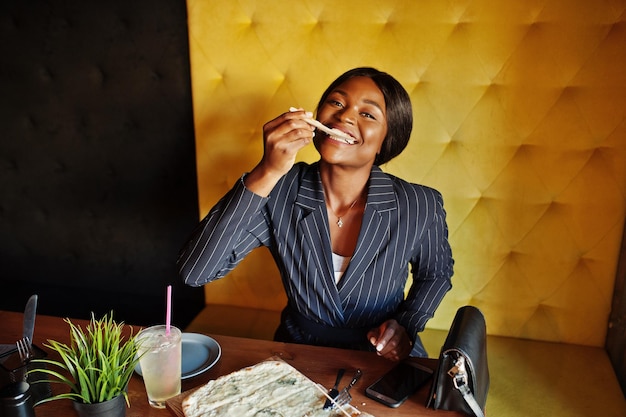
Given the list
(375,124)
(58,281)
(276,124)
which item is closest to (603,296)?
(375,124)

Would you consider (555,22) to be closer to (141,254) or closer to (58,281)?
(141,254)

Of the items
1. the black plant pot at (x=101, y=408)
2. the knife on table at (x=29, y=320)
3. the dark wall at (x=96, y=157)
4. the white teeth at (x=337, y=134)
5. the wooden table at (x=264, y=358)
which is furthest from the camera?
the dark wall at (x=96, y=157)

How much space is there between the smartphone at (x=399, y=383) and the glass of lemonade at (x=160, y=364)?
43cm

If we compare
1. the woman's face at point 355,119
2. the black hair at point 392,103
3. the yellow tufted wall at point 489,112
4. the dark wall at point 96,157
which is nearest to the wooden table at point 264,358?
the woman's face at point 355,119

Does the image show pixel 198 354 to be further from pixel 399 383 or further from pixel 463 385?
pixel 463 385

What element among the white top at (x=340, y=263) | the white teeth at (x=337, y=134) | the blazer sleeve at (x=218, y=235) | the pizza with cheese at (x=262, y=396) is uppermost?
the white teeth at (x=337, y=134)

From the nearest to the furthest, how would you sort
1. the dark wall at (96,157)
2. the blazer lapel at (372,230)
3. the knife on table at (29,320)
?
the knife on table at (29,320) < the blazer lapel at (372,230) < the dark wall at (96,157)

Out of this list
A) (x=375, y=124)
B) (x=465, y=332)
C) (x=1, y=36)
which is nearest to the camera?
(x=465, y=332)

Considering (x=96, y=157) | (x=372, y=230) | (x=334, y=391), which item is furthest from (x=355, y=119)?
(x=96, y=157)

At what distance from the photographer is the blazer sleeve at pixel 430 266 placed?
1581 mm

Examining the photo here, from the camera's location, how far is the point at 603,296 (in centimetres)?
198

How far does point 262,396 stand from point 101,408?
32 cm

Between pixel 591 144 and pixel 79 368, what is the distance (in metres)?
1.80

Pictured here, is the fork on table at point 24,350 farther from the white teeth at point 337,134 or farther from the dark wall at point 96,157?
the dark wall at point 96,157
